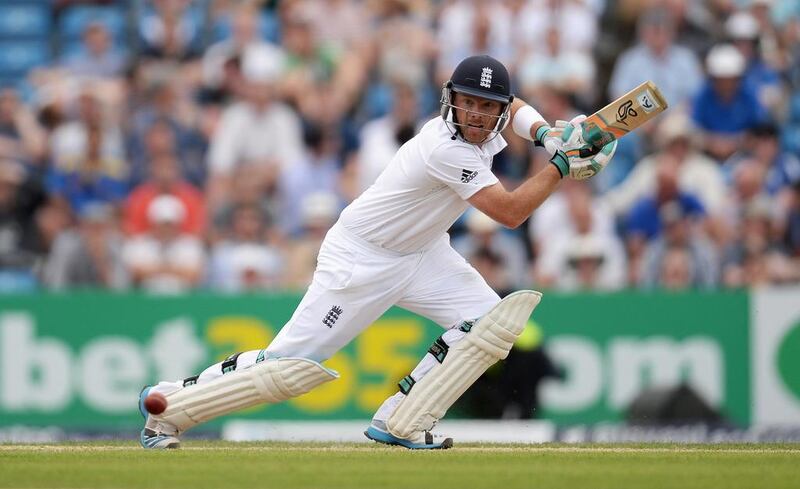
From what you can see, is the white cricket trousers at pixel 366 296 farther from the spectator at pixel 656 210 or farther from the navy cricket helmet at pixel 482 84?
the spectator at pixel 656 210

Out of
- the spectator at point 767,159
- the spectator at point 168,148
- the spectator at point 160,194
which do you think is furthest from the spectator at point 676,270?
the spectator at point 168,148

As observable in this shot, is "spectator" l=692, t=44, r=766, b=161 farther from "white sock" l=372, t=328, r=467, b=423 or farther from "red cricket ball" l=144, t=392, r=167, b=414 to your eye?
"red cricket ball" l=144, t=392, r=167, b=414

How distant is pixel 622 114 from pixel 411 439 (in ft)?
6.42

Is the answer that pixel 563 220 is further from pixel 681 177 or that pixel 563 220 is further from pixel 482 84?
pixel 482 84

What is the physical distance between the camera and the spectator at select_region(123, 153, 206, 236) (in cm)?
1259

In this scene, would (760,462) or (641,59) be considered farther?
(641,59)

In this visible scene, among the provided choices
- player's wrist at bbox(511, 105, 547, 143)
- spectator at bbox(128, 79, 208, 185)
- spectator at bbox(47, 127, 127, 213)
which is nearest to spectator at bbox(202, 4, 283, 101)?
spectator at bbox(128, 79, 208, 185)

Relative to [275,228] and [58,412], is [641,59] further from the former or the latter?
[58,412]

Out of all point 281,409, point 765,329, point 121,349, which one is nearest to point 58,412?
point 121,349

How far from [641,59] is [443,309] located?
6.62 metres

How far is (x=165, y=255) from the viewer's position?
1229 cm

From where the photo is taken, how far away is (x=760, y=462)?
7.29m

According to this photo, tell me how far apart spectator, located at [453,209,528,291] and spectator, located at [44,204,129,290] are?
2.74m

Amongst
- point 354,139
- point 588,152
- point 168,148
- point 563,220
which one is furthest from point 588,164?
point 168,148
